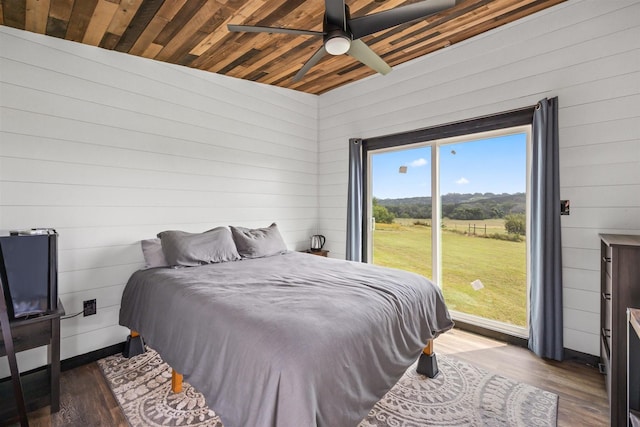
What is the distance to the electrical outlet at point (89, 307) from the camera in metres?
2.56

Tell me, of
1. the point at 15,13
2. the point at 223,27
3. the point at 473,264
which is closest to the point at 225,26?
the point at 223,27

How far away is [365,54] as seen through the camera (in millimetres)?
2168

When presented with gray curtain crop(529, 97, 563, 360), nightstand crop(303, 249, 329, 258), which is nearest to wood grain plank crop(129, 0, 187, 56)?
nightstand crop(303, 249, 329, 258)

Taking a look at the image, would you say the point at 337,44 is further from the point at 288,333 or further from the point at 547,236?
the point at 547,236

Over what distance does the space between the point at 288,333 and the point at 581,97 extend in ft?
9.34

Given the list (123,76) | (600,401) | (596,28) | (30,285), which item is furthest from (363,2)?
(600,401)

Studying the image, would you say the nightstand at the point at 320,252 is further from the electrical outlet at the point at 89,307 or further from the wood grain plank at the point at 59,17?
the wood grain plank at the point at 59,17

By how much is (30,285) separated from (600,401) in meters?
3.67

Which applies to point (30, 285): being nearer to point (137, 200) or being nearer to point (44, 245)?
point (44, 245)

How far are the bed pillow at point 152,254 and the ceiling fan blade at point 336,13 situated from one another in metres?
2.24

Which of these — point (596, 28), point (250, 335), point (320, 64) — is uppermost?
point (320, 64)

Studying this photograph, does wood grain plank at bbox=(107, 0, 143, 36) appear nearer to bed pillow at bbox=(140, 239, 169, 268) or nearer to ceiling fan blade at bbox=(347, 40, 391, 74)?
ceiling fan blade at bbox=(347, 40, 391, 74)

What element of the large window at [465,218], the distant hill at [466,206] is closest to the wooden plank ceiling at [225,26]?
the large window at [465,218]

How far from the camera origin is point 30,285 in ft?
6.24
